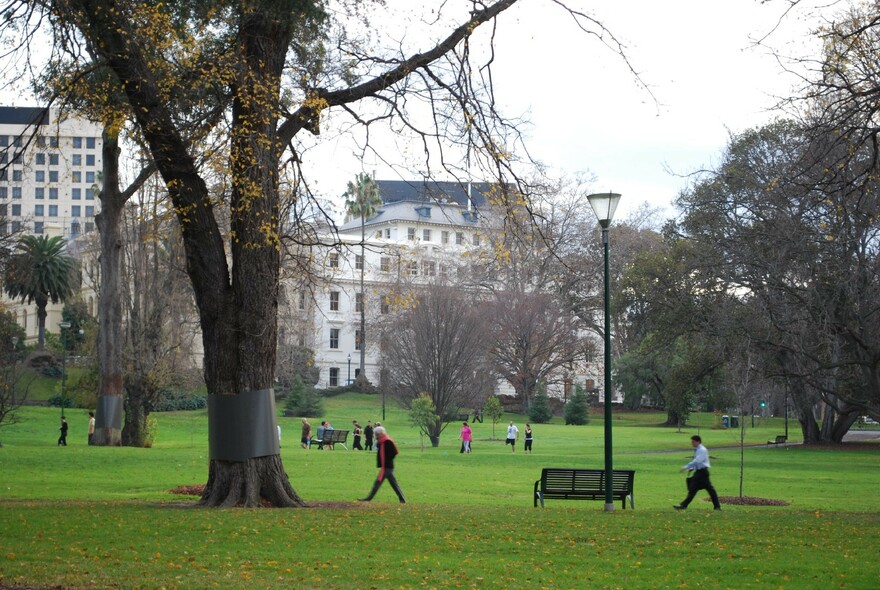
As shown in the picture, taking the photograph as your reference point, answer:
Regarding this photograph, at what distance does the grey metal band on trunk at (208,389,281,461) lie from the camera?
15.4 meters

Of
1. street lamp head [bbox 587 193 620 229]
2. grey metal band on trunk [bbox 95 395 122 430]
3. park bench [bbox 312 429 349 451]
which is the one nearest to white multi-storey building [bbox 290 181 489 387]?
park bench [bbox 312 429 349 451]

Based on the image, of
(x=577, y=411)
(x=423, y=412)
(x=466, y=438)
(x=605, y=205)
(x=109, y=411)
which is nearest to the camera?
(x=605, y=205)

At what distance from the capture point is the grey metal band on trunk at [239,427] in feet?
50.6

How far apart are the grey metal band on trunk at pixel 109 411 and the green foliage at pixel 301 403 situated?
3381 cm

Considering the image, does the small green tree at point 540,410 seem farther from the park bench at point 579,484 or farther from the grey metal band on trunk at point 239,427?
the grey metal band on trunk at point 239,427

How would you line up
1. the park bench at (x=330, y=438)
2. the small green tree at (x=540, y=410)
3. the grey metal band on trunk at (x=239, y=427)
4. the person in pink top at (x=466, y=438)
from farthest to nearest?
1. the small green tree at (x=540, y=410)
2. the park bench at (x=330, y=438)
3. the person in pink top at (x=466, y=438)
4. the grey metal band on trunk at (x=239, y=427)

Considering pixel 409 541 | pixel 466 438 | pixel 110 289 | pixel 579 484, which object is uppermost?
pixel 110 289

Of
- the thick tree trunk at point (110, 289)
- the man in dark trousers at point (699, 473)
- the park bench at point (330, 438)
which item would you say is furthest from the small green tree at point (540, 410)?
the man in dark trousers at point (699, 473)

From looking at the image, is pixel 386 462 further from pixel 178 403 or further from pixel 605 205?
pixel 178 403

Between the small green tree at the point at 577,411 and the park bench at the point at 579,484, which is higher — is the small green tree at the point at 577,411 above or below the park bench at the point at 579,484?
below

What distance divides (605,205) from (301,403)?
5279 centimetres

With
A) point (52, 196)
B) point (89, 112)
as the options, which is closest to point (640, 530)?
point (89, 112)

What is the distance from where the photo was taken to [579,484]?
18875 millimetres

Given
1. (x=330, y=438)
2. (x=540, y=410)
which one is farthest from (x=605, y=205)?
(x=540, y=410)
